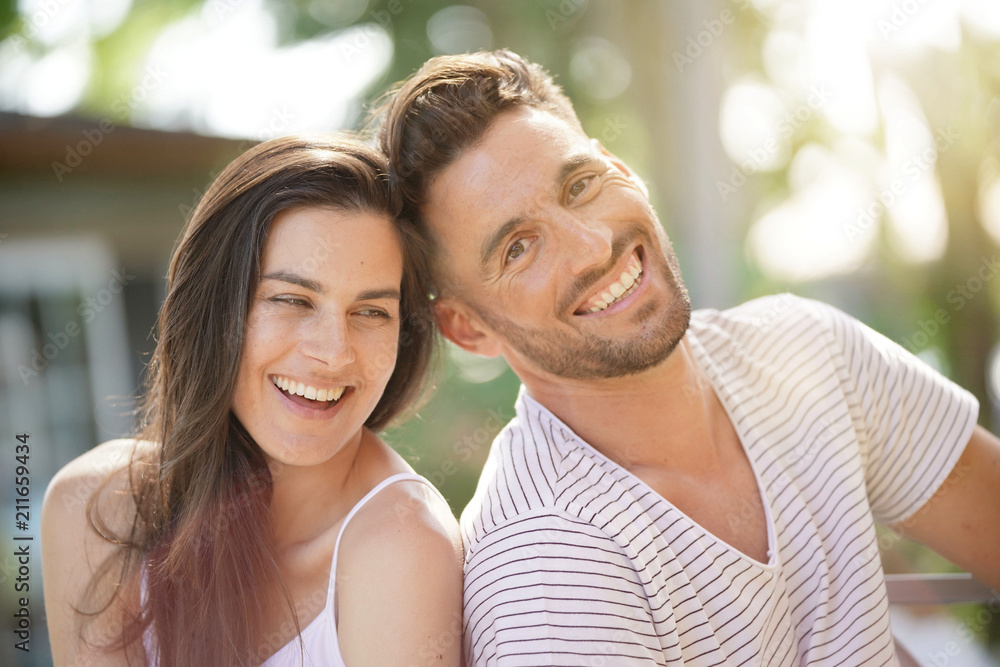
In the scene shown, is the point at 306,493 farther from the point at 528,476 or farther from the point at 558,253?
the point at 558,253

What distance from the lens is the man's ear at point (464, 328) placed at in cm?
204

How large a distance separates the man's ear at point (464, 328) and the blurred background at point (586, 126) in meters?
1.41

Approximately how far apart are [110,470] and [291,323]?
0.82 meters

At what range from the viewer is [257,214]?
173cm

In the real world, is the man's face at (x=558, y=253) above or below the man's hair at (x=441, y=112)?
below

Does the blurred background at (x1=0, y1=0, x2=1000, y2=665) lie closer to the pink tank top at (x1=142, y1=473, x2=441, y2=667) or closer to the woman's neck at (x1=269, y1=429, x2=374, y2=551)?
the woman's neck at (x1=269, y1=429, x2=374, y2=551)

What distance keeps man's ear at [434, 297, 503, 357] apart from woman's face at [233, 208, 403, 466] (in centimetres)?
28

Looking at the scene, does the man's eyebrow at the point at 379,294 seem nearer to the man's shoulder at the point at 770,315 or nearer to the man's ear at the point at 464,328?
the man's ear at the point at 464,328

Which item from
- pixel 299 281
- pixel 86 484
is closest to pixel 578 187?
pixel 299 281

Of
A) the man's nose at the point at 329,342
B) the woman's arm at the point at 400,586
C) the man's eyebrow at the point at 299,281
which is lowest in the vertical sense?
the woman's arm at the point at 400,586

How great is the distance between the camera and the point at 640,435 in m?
1.94

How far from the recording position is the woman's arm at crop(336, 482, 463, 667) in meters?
1.55

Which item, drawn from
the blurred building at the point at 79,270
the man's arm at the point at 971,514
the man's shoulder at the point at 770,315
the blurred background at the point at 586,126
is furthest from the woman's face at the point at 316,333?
the blurred building at the point at 79,270

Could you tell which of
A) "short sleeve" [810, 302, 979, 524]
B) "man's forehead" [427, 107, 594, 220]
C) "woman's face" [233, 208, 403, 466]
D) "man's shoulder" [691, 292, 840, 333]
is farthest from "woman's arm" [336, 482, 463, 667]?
"short sleeve" [810, 302, 979, 524]
